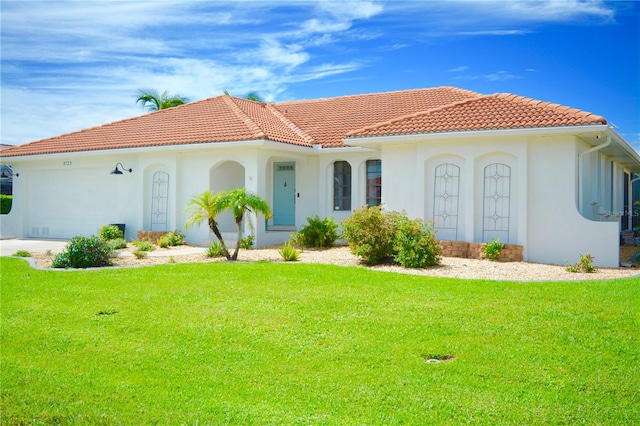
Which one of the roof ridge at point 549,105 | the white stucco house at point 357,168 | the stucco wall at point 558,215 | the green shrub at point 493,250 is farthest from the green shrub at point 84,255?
the roof ridge at point 549,105

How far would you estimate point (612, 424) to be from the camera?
18.2 ft

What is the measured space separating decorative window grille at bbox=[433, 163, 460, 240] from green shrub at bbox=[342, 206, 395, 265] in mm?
2265

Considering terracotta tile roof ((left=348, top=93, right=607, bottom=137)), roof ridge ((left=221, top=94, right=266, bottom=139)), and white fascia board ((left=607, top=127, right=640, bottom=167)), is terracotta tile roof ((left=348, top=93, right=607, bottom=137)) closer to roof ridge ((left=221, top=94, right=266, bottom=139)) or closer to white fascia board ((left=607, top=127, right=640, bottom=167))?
white fascia board ((left=607, top=127, right=640, bottom=167))

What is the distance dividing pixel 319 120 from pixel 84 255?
1187 cm

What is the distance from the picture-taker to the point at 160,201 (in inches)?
848

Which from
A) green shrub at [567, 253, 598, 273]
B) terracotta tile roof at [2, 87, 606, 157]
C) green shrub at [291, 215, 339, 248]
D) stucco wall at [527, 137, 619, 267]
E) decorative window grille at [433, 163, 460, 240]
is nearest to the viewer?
green shrub at [567, 253, 598, 273]

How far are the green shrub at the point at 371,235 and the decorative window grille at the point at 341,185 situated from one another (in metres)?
6.41

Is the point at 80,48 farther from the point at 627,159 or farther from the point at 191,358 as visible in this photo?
the point at 627,159

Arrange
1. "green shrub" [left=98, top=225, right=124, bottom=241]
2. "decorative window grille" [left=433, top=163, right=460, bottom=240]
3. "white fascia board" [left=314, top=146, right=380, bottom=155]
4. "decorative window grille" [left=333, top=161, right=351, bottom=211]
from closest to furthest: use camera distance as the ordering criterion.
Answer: "decorative window grille" [left=433, top=163, right=460, bottom=240]
"white fascia board" [left=314, top=146, right=380, bottom=155]
"green shrub" [left=98, top=225, right=124, bottom=241]
"decorative window grille" [left=333, top=161, right=351, bottom=211]

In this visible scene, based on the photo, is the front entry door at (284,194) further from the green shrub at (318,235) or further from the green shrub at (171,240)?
the green shrub at (171,240)

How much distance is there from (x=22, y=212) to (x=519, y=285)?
22017 mm

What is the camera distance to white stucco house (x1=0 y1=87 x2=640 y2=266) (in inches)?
594

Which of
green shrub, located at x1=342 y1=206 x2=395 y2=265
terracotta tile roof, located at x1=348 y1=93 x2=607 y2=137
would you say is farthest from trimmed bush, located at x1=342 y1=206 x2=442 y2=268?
terracotta tile roof, located at x1=348 y1=93 x2=607 y2=137

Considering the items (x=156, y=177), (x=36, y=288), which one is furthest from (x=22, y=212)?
(x=36, y=288)
